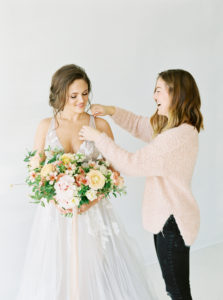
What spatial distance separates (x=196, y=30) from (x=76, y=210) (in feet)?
8.19

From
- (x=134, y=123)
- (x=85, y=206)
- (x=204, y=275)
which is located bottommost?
(x=204, y=275)

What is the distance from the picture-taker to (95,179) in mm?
1790

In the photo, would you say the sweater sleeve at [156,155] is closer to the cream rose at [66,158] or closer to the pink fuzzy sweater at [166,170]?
the pink fuzzy sweater at [166,170]

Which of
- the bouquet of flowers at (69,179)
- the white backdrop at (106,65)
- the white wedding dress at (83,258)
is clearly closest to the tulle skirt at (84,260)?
the white wedding dress at (83,258)

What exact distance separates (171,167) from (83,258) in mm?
792

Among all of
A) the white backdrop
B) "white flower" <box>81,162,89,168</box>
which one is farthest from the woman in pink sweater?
the white backdrop

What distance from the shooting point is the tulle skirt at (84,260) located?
6.72 ft

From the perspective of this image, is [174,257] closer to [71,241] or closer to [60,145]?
[71,241]

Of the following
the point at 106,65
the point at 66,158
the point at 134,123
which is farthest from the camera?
the point at 106,65

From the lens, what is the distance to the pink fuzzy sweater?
185 cm

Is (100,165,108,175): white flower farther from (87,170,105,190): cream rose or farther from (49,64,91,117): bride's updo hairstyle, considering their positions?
(49,64,91,117): bride's updo hairstyle

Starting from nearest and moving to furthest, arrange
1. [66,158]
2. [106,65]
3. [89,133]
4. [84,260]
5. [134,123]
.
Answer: [66,158], [89,133], [84,260], [134,123], [106,65]

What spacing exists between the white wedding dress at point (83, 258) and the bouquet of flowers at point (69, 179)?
218mm

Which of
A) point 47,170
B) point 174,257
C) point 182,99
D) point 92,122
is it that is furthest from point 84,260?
point 182,99
